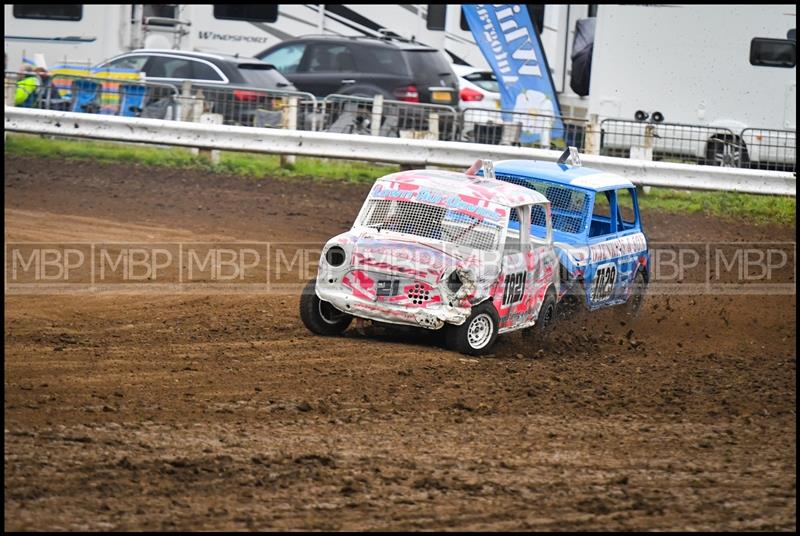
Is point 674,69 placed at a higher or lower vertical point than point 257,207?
higher

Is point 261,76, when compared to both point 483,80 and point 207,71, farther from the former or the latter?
point 483,80

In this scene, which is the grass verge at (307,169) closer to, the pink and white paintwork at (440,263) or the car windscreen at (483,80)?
the car windscreen at (483,80)

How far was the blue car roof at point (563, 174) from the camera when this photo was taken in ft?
36.2

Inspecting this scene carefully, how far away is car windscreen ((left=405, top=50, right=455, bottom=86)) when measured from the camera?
Answer: 22.4 metres

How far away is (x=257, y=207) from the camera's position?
1593 centimetres

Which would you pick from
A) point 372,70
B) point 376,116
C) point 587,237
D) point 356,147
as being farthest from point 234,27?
point 587,237

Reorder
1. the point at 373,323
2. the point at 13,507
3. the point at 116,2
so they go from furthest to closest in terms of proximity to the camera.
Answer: the point at 116,2, the point at 373,323, the point at 13,507

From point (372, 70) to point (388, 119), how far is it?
16.0 ft

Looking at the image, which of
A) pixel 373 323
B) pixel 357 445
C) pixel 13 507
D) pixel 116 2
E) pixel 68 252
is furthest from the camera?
pixel 116 2

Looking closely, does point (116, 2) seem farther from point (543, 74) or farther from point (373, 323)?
point (373, 323)

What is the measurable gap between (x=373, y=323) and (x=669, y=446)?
3500 mm

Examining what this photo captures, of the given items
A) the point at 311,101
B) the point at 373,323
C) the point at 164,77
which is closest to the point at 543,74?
the point at 311,101

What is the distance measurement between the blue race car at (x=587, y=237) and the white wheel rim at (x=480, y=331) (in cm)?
127

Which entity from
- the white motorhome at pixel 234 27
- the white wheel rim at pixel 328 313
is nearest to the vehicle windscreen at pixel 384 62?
the white motorhome at pixel 234 27
